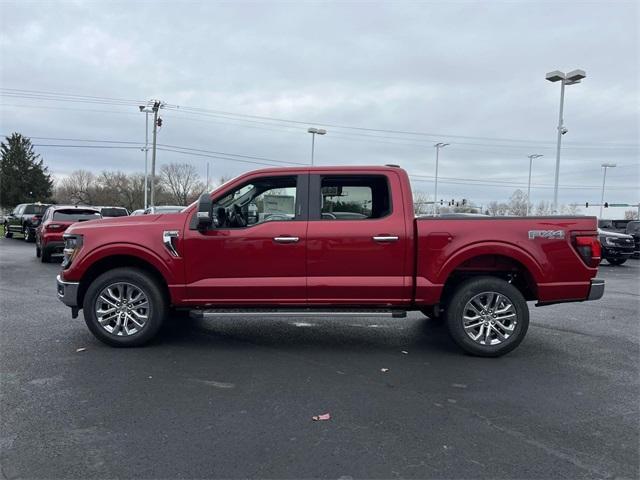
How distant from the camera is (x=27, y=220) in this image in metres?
23.2

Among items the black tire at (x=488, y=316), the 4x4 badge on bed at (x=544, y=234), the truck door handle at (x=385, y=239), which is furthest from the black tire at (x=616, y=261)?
the truck door handle at (x=385, y=239)

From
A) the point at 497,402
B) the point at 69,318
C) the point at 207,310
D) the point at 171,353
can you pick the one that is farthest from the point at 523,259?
the point at 69,318

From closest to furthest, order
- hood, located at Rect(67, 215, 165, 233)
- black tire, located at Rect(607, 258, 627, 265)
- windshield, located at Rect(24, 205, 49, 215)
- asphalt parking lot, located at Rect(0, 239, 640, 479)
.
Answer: asphalt parking lot, located at Rect(0, 239, 640, 479), hood, located at Rect(67, 215, 165, 233), black tire, located at Rect(607, 258, 627, 265), windshield, located at Rect(24, 205, 49, 215)

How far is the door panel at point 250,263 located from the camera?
18.0 feet

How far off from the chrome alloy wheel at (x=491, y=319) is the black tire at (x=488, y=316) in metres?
0.03

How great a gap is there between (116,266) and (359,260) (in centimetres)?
290

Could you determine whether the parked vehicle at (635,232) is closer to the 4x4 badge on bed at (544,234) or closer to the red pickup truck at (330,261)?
the red pickup truck at (330,261)

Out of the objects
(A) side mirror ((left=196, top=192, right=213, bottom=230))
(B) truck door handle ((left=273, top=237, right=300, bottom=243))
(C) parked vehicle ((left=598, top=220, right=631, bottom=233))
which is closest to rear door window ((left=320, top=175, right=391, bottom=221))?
(B) truck door handle ((left=273, top=237, right=300, bottom=243))

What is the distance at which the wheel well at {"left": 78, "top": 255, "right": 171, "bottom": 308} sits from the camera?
575 centimetres

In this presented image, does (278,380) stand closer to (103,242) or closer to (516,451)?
(516,451)

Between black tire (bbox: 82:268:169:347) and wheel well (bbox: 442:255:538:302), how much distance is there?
10.9 feet

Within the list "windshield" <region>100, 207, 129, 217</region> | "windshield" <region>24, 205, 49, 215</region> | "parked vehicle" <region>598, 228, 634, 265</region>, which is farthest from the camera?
"windshield" <region>24, 205, 49, 215</region>

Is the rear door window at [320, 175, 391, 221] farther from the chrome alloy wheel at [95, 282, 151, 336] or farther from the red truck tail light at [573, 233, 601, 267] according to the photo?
the chrome alloy wheel at [95, 282, 151, 336]

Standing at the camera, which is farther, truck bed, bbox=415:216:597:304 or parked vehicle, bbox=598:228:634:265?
parked vehicle, bbox=598:228:634:265
